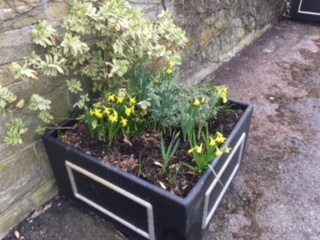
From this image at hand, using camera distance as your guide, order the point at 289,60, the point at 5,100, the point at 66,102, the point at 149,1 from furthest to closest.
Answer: the point at 289,60
the point at 149,1
the point at 66,102
the point at 5,100

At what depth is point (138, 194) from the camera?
1.25 meters

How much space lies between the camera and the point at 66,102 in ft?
5.25

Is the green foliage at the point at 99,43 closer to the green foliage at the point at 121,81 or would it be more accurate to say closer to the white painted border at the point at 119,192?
the green foliage at the point at 121,81

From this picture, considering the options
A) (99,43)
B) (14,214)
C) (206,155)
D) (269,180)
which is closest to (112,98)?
(99,43)

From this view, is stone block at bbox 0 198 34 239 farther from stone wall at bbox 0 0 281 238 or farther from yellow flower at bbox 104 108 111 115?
yellow flower at bbox 104 108 111 115

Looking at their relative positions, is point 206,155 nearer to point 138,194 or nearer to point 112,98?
point 138,194

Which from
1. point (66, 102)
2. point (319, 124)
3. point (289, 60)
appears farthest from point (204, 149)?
point (289, 60)

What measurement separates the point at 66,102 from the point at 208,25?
5.83 feet

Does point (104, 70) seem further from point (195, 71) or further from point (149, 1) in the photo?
point (195, 71)

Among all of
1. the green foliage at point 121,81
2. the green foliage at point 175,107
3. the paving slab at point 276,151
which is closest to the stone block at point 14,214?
the green foliage at point 121,81

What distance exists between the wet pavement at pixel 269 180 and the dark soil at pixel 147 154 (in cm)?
44

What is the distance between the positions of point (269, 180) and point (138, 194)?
992mm

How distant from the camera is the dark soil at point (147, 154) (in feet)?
4.16

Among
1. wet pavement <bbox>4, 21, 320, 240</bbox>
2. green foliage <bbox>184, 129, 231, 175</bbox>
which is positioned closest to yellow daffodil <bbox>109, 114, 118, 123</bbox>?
green foliage <bbox>184, 129, 231, 175</bbox>
